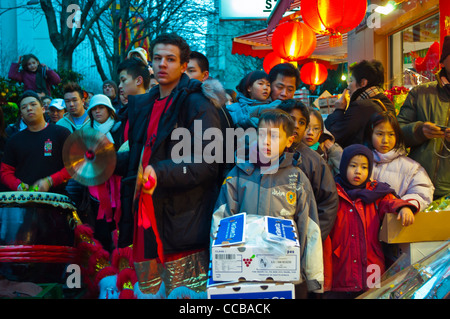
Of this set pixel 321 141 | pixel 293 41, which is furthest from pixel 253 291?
pixel 293 41

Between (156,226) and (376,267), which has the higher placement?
(156,226)

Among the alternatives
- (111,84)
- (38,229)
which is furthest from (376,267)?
(111,84)

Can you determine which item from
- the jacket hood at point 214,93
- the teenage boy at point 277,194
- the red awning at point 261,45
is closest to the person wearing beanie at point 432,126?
the teenage boy at point 277,194

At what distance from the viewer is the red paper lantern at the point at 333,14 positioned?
21.4 ft

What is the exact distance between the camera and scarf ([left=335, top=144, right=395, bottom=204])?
377 centimetres

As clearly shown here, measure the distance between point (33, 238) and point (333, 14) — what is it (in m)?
4.67

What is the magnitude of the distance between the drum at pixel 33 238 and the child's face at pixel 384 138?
2.86m

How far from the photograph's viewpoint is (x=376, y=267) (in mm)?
3717

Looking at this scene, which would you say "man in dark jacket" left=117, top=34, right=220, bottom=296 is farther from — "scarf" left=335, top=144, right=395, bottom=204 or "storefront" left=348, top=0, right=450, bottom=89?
"storefront" left=348, top=0, right=450, bottom=89

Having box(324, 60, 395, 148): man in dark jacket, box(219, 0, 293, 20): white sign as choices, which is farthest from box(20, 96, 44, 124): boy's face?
box(219, 0, 293, 20): white sign

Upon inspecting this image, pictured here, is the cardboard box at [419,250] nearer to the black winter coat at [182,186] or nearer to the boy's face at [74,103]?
the black winter coat at [182,186]

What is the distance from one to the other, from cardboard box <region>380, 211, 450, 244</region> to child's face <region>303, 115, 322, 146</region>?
3.14 feet
